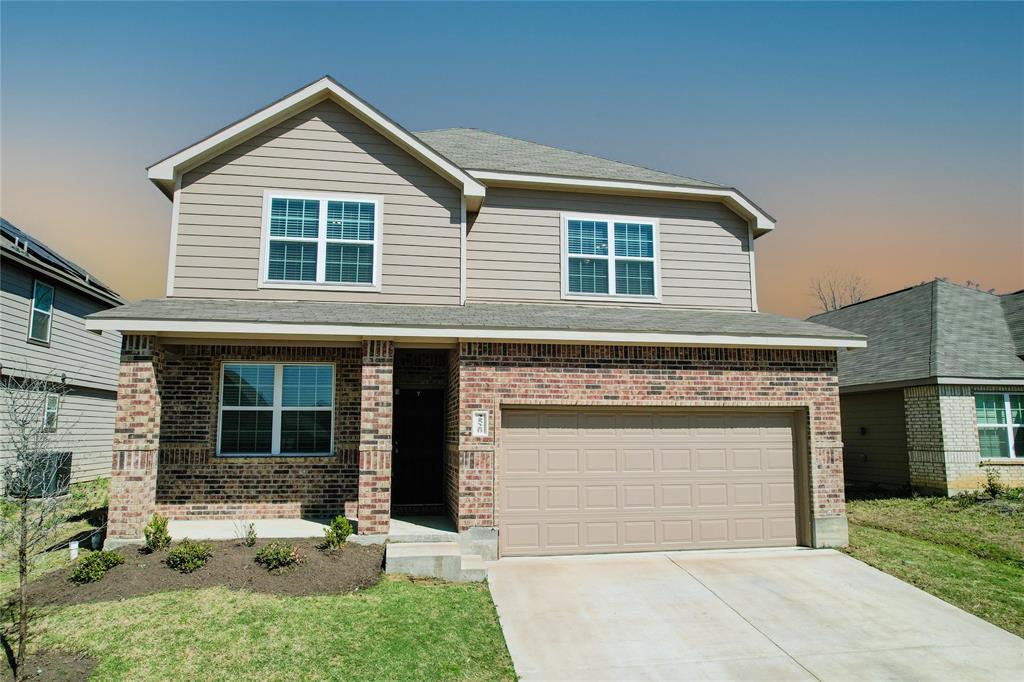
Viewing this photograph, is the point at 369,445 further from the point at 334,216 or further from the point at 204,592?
the point at 334,216

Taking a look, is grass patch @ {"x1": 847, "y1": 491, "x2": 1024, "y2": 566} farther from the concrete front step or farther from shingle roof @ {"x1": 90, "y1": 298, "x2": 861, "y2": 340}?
the concrete front step

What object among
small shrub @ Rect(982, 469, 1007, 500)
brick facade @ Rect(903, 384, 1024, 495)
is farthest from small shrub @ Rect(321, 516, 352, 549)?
small shrub @ Rect(982, 469, 1007, 500)

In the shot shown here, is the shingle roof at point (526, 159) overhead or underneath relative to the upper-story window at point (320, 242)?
overhead

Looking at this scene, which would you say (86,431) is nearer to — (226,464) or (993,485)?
(226,464)

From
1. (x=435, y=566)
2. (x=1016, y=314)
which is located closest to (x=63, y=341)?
(x=435, y=566)

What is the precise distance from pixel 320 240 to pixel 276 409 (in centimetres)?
305

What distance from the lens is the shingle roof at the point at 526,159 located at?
1263 cm

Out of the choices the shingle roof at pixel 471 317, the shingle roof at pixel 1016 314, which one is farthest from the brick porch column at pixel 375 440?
the shingle roof at pixel 1016 314

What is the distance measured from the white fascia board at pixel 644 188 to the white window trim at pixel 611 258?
53 centimetres

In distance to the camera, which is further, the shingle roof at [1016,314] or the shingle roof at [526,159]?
the shingle roof at [1016,314]

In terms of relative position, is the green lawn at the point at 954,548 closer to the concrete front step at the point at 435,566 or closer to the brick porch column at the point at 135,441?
the concrete front step at the point at 435,566

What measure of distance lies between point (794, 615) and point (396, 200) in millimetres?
8864

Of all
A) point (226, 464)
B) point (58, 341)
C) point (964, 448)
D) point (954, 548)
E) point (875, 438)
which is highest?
point (58, 341)

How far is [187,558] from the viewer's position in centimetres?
803
